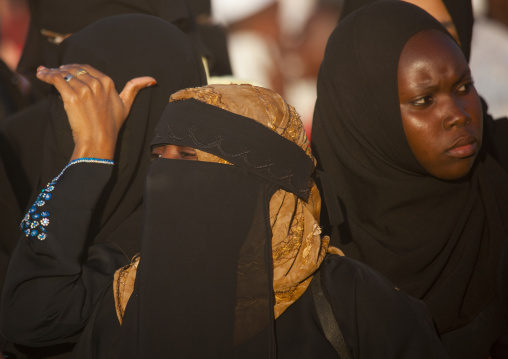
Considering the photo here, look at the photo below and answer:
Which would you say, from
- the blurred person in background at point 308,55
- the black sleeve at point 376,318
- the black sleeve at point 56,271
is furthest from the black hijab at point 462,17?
the blurred person in background at point 308,55

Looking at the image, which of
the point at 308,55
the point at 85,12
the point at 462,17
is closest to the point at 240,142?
the point at 462,17

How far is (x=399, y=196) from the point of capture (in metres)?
2.66

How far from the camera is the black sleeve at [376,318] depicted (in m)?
1.89

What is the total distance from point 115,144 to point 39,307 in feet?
2.06

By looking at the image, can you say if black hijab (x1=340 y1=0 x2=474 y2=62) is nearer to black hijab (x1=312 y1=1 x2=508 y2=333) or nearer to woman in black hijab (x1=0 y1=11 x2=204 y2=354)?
black hijab (x1=312 y1=1 x2=508 y2=333)

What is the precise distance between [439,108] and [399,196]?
0.40m

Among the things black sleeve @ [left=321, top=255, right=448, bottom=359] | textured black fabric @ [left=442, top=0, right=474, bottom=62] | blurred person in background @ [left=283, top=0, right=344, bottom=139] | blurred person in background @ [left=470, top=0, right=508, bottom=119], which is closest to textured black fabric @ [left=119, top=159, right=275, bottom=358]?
A: black sleeve @ [left=321, top=255, right=448, bottom=359]

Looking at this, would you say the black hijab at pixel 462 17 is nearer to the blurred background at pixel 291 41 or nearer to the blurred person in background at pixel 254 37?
the blurred background at pixel 291 41

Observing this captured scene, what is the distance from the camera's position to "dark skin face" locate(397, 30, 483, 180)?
2473 mm

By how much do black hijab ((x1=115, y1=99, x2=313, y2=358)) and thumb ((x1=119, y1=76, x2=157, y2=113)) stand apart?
1.78 ft

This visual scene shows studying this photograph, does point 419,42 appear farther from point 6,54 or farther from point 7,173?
point 6,54

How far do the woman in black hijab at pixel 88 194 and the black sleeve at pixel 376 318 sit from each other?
0.76 metres

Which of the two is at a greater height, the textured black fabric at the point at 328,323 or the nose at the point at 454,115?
the nose at the point at 454,115

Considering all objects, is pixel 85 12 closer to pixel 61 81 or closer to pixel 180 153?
pixel 61 81
